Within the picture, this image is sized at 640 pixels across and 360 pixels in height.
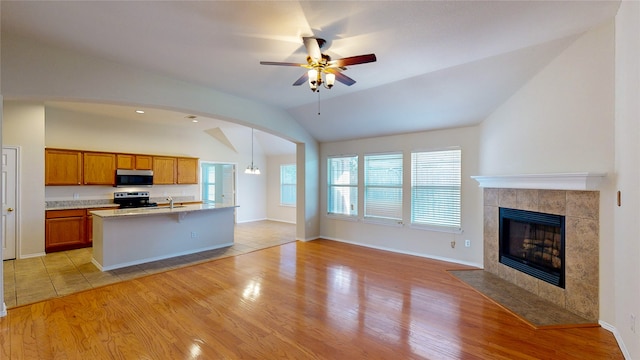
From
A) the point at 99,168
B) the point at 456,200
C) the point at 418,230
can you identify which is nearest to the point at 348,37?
the point at 456,200

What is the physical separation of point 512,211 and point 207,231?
17.6 feet

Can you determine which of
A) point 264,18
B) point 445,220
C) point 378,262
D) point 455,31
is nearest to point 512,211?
point 445,220

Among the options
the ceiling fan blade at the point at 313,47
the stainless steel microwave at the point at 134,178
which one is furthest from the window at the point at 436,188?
the stainless steel microwave at the point at 134,178

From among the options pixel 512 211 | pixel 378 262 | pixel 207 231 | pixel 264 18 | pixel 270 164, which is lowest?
pixel 378 262

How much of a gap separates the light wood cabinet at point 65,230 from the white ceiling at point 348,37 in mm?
3971

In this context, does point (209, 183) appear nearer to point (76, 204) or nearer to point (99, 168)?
point (99, 168)

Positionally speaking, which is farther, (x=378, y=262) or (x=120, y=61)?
(x=378, y=262)

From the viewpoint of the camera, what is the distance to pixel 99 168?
618 centimetres

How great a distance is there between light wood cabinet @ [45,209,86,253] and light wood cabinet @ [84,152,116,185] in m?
0.75

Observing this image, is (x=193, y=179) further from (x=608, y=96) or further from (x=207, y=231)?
(x=608, y=96)

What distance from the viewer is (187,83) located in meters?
4.16

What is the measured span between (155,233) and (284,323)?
11.0 ft

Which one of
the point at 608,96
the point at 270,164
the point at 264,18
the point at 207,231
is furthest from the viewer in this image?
the point at 270,164

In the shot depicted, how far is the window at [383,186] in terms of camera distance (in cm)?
567
